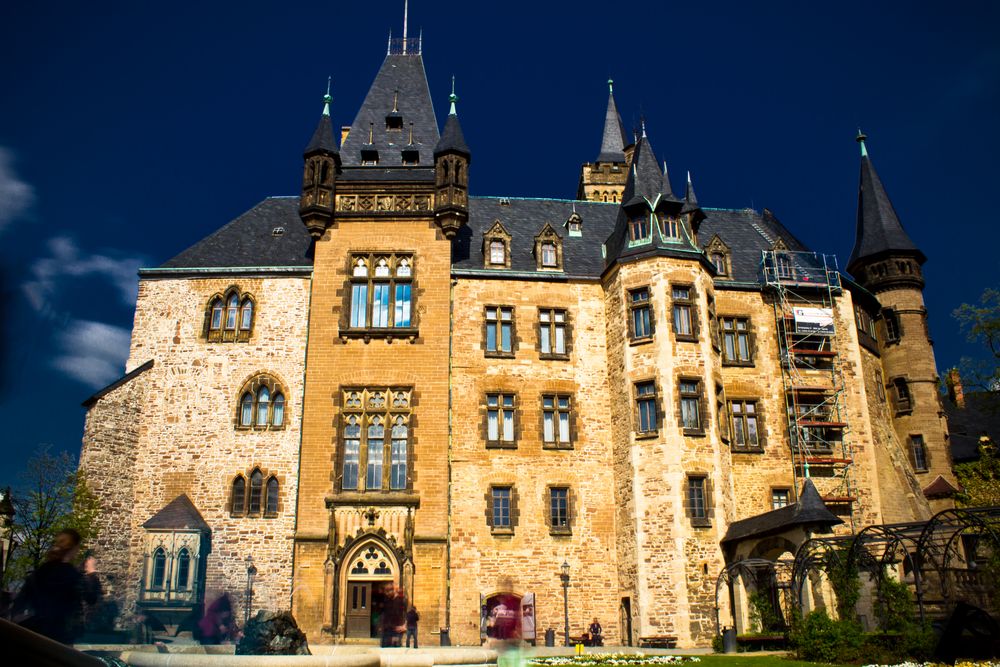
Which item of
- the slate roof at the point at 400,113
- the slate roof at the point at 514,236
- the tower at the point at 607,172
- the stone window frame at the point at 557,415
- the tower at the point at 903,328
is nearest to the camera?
the stone window frame at the point at 557,415

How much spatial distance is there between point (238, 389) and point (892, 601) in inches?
871

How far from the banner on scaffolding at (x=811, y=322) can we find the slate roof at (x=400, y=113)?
631 inches

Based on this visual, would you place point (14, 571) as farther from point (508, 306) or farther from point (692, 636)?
point (692, 636)

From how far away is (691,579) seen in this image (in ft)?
90.9

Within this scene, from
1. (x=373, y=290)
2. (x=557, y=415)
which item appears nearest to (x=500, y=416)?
(x=557, y=415)

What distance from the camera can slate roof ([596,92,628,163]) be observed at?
62.5m

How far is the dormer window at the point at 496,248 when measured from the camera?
3362 cm

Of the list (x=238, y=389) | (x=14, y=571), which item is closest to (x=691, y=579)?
(x=238, y=389)

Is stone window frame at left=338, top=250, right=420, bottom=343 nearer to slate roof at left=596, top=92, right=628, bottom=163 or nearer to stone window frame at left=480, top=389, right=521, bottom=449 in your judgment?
stone window frame at left=480, top=389, right=521, bottom=449

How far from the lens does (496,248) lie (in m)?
33.9

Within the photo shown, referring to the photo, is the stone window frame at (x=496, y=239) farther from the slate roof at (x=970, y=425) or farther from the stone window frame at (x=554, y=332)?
the slate roof at (x=970, y=425)

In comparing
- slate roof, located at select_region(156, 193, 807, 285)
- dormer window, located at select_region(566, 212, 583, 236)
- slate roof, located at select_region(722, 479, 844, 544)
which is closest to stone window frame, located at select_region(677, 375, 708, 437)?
slate roof, located at select_region(722, 479, 844, 544)

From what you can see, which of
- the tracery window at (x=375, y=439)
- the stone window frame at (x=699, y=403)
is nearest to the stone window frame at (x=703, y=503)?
the stone window frame at (x=699, y=403)

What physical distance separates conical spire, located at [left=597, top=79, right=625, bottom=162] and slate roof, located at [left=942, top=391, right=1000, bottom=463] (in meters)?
27.5
